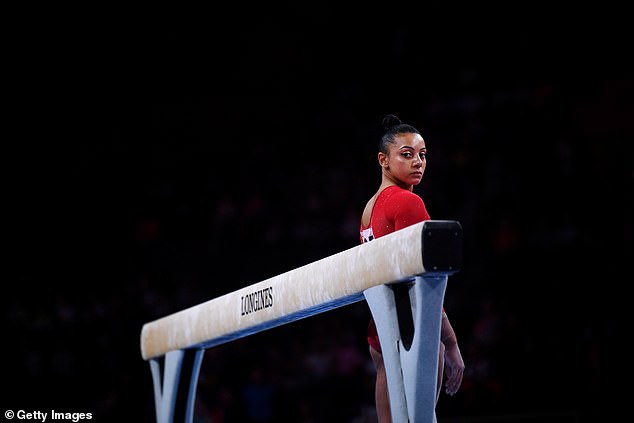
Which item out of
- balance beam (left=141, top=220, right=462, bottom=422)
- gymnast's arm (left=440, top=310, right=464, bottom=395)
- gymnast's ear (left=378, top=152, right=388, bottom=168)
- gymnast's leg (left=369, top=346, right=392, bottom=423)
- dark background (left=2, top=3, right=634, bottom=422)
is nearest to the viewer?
balance beam (left=141, top=220, right=462, bottom=422)

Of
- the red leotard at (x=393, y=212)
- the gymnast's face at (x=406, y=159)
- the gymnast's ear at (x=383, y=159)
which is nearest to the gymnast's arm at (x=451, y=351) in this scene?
the red leotard at (x=393, y=212)

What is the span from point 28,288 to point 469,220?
5466 millimetres

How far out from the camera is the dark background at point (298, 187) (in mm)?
8742

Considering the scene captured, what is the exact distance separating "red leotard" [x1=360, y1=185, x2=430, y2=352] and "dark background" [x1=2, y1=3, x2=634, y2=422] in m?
3.46

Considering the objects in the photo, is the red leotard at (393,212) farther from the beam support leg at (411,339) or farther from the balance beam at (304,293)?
the beam support leg at (411,339)

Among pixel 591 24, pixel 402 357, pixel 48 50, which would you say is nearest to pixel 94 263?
pixel 48 50

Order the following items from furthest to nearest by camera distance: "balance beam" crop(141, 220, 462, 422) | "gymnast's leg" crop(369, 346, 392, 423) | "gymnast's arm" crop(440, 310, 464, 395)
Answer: "gymnast's leg" crop(369, 346, 392, 423), "gymnast's arm" crop(440, 310, 464, 395), "balance beam" crop(141, 220, 462, 422)

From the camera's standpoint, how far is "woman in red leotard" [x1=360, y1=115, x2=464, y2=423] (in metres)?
3.72

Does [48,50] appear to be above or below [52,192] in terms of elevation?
above

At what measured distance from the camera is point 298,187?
1141 cm

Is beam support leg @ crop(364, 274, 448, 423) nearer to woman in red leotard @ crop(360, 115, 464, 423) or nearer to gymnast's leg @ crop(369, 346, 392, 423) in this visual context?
woman in red leotard @ crop(360, 115, 464, 423)

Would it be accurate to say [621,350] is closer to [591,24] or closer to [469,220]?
[469,220]

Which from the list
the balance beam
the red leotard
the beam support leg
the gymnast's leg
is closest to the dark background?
the balance beam

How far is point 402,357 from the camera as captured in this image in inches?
131
